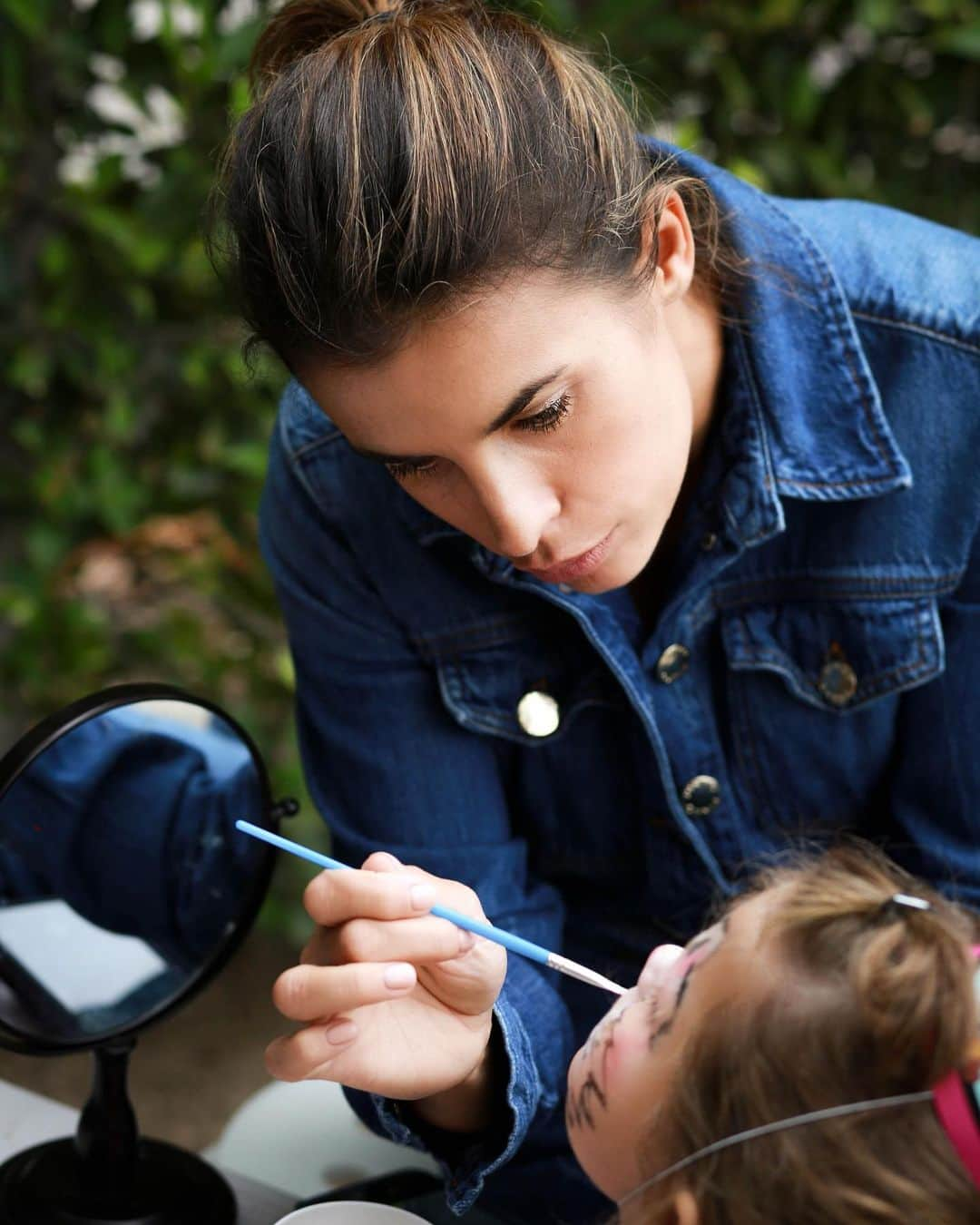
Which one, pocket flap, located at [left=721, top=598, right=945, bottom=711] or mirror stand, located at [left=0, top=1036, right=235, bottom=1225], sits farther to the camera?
pocket flap, located at [left=721, top=598, right=945, bottom=711]

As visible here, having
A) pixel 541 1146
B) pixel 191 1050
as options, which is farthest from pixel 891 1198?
pixel 191 1050

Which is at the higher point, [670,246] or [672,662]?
[670,246]

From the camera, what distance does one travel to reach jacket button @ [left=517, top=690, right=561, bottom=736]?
4.40ft

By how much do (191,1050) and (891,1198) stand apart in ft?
6.32

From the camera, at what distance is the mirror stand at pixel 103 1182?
110 cm

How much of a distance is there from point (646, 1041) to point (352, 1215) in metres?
0.22

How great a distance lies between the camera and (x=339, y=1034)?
0.97m

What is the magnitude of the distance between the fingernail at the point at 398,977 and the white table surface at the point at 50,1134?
0.30 m

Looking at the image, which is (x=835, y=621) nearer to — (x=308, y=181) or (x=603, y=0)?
(x=308, y=181)

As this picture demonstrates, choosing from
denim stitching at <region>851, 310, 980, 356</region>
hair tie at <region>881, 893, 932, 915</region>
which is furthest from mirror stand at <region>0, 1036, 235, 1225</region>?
denim stitching at <region>851, 310, 980, 356</region>

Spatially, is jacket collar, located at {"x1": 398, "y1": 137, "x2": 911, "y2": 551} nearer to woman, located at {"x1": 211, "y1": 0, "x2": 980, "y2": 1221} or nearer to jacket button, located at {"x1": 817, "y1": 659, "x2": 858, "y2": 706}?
woman, located at {"x1": 211, "y1": 0, "x2": 980, "y2": 1221}

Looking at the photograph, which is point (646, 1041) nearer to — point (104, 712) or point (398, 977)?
point (398, 977)

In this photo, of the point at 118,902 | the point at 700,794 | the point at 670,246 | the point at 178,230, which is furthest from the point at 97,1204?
the point at 178,230

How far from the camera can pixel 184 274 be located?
2.12m
